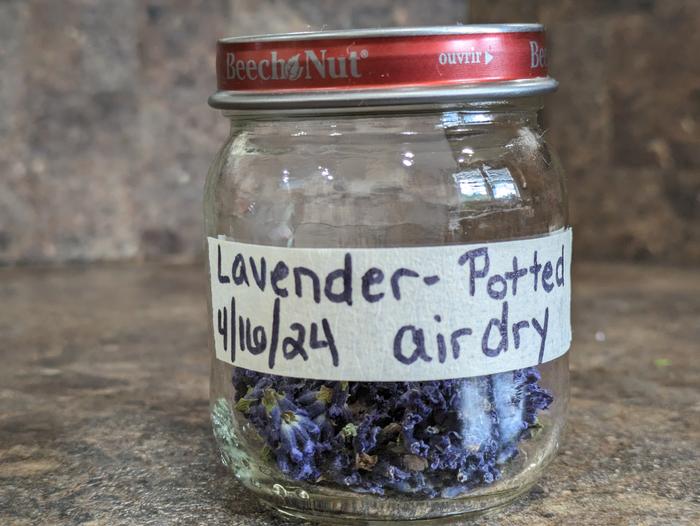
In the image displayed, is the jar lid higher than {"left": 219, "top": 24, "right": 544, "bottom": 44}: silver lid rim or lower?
lower

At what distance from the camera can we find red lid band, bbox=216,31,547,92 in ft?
1.53

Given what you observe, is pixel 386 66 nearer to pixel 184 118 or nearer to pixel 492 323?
pixel 492 323

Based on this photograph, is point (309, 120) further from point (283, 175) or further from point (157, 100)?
point (157, 100)

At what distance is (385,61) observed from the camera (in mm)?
468

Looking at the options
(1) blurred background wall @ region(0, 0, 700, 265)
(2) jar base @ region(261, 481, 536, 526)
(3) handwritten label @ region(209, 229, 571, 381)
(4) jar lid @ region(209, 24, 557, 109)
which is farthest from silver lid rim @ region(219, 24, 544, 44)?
(1) blurred background wall @ region(0, 0, 700, 265)

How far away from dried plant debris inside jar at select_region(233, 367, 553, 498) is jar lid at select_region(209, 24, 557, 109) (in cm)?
16

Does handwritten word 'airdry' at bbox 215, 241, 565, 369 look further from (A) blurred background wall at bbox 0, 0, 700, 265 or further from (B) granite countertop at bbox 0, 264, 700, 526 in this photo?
(A) blurred background wall at bbox 0, 0, 700, 265

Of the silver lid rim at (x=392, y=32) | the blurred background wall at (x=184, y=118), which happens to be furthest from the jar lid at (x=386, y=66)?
the blurred background wall at (x=184, y=118)

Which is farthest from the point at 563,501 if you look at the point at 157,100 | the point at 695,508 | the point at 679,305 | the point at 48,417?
the point at 157,100

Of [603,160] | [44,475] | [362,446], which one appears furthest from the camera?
[603,160]

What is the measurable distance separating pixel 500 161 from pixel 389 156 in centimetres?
7

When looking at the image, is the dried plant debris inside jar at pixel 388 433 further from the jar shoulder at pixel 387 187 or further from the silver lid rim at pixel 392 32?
the silver lid rim at pixel 392 32

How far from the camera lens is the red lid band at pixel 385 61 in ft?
1.53

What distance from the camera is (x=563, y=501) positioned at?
55 cm
